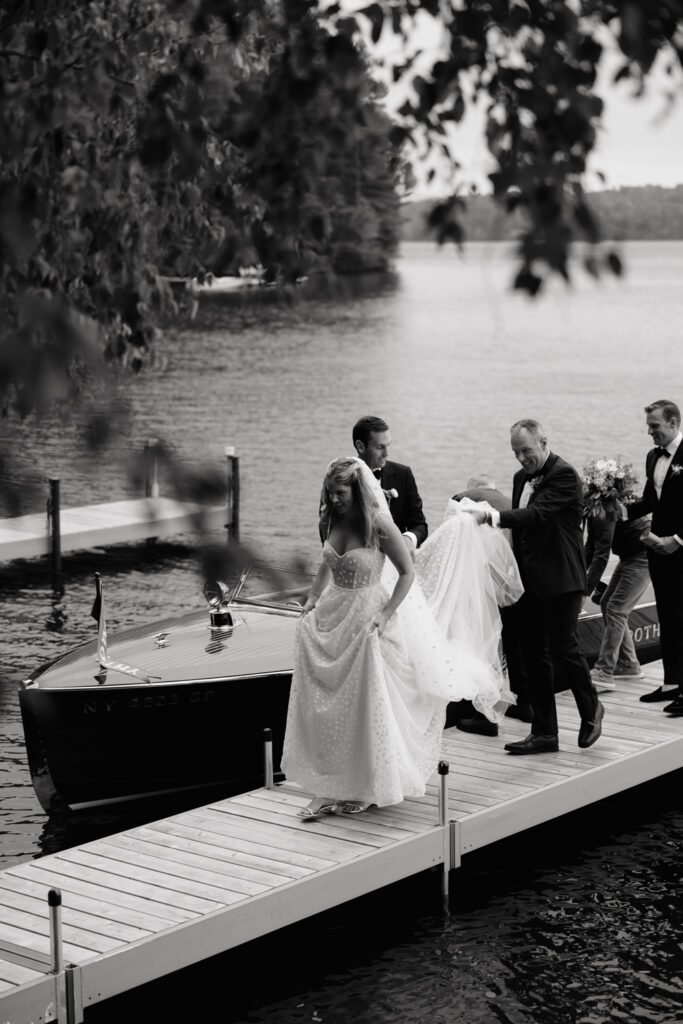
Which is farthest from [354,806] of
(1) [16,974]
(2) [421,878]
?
(1) [16,974]

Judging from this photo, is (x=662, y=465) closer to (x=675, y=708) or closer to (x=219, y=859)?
(x=675, y=708)

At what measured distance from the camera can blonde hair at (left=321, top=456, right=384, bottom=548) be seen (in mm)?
8805

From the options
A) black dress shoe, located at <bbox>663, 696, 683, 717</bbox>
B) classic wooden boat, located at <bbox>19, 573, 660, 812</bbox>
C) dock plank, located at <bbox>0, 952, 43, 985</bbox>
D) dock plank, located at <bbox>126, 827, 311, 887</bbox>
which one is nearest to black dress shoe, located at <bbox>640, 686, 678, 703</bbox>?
black dress shoe, located at <bbox>663, 696, 683, 717</bbox>

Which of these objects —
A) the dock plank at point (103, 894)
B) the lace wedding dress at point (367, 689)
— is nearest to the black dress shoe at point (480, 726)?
the lace wedding dress at point (367, 689)

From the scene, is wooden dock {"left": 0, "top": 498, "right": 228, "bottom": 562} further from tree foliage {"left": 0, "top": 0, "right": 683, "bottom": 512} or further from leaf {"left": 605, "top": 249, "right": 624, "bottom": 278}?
leaf {"left": 605, "top": 249, "right": 624, "bottom": 278}

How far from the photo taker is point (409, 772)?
9367 millimetres

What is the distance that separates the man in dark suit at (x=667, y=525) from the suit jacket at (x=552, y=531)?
3.46 ft

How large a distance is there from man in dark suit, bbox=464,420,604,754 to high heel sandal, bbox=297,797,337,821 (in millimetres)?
1635

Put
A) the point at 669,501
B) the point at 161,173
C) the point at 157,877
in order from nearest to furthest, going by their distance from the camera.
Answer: the point at 161,173 → the point at 157,877 → the point at 669,501

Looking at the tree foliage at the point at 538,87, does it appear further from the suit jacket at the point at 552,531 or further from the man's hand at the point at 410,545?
the suit jacket at the point at 552,531

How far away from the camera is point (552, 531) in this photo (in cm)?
997

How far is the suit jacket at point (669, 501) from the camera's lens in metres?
10.9

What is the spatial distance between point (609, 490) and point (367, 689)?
3.04 metres

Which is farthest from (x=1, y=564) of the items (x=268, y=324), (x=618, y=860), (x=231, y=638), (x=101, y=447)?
(x=268, y=324)
